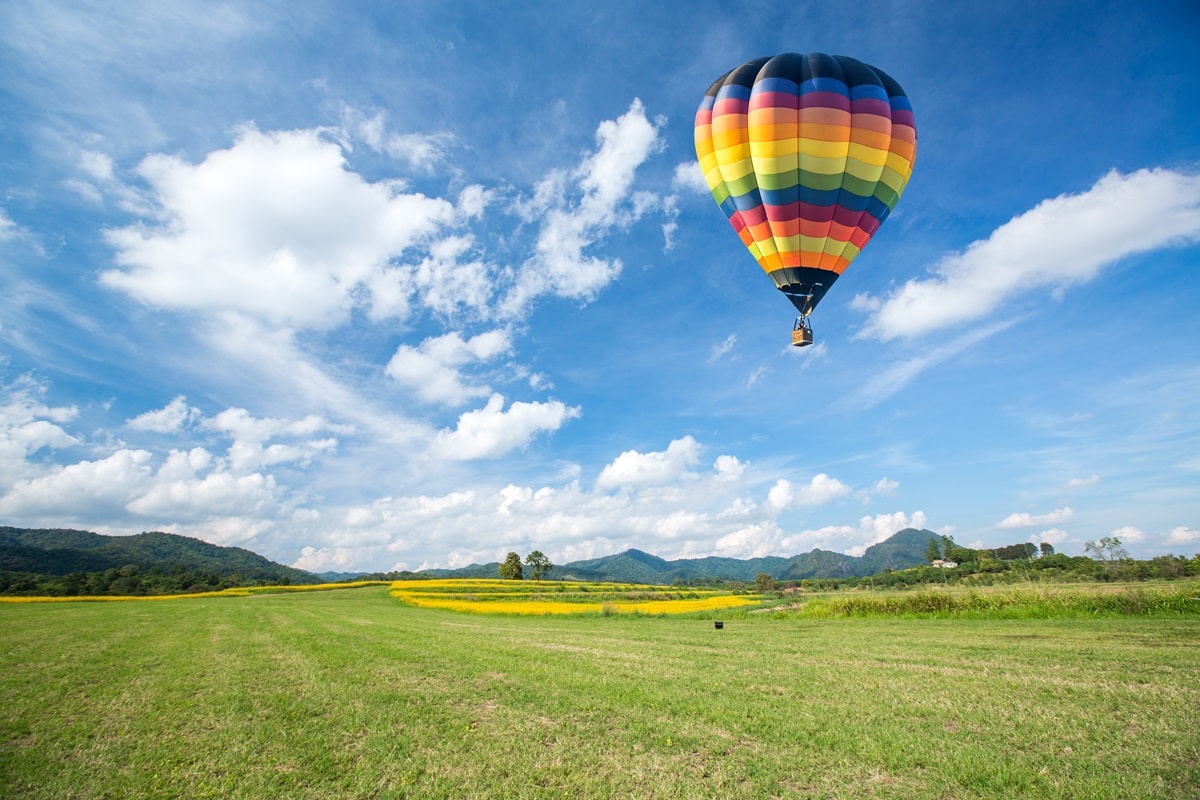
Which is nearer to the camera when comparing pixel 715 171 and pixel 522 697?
pixel 522 697

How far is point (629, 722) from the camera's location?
267 inches

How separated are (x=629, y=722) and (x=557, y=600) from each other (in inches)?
1652

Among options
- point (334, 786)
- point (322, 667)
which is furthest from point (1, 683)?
point (334, 786)

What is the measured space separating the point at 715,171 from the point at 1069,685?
15894 mm

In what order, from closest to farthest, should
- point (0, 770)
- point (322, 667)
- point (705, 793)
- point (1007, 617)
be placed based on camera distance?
point (705, 793) < point (0, 770) < point (322, 667) < point (1007, 617)

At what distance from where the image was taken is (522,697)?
8203 mm

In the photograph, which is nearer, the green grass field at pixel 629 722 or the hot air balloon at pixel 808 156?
the green grass field at pixel 629 722

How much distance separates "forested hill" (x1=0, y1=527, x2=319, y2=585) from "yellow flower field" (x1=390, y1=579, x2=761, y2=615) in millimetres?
48291

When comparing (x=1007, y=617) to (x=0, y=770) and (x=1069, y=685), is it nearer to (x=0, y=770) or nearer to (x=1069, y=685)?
(x=1069, y=685)

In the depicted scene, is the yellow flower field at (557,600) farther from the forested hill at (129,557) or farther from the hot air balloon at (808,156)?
the forested hill at (129,557)

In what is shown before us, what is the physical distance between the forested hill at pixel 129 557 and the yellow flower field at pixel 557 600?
4829cm

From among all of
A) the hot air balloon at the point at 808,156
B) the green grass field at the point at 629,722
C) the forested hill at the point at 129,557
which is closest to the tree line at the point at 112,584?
the forested hill at the point at 129,557

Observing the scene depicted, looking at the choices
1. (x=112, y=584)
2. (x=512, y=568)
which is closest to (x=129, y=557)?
(x=112, y=584)

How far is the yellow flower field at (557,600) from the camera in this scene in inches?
1320
